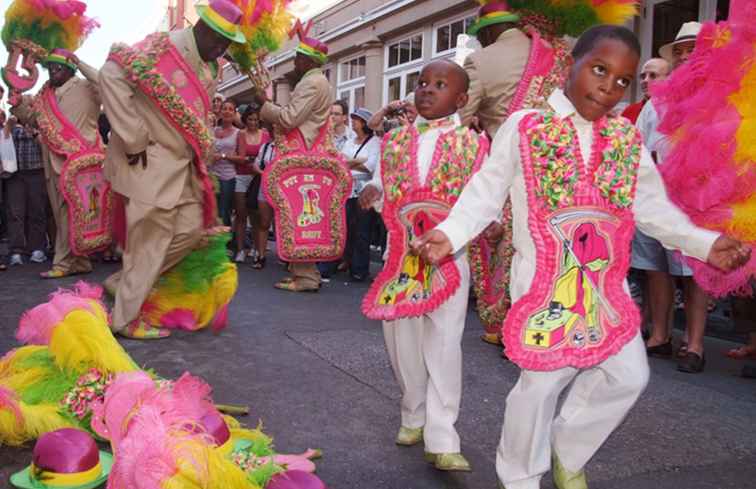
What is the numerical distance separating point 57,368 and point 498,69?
8.46ft

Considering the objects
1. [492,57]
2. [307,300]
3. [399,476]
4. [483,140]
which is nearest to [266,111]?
[307,300]

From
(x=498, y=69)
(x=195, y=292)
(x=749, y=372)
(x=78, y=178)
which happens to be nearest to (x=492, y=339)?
(x=749, y=372)

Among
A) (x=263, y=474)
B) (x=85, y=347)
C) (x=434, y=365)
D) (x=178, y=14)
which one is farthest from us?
(x=178, y=14)

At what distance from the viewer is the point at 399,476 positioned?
2748mm

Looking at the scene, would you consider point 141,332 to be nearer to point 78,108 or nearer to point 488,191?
point 488,191

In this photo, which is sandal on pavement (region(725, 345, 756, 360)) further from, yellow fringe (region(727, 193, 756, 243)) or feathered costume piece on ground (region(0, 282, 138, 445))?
feathered costume piece on ground (region(0, 282, 138, 445))

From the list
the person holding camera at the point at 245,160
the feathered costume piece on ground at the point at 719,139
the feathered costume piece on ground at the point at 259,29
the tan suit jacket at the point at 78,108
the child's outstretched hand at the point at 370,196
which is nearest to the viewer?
the feathered costume piece on ground at the point at 719,139

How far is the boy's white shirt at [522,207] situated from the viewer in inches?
94.0

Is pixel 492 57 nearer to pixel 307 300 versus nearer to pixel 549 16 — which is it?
pixel 549 16

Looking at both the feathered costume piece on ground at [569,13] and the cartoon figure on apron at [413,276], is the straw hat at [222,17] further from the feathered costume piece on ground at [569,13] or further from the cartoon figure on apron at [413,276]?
the cartoon figure on apron at [413,276]

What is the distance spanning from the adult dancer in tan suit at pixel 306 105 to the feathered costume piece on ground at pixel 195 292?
5.93 ft

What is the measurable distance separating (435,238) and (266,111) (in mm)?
4309

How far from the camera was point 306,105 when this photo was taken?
252 inches

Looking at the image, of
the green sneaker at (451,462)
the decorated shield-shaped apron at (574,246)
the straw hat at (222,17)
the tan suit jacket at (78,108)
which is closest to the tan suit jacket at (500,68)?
the straw hat at (222,17)
